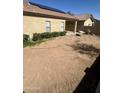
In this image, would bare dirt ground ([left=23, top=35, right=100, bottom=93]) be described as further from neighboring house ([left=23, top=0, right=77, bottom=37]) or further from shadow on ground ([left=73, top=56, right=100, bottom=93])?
neighboring house ([left=23, top=0, right=77, bottom=37])

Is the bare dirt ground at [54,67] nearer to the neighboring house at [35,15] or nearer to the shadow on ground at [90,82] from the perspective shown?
the shadow on ground at [90,82]

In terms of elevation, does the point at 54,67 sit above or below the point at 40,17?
below

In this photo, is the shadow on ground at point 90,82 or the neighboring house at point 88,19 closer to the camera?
the shadow on ground at point 90,82

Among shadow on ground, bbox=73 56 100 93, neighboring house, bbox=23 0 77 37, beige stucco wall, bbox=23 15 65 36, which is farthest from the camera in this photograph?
beige stucco wall, bbox=23 15 65 36

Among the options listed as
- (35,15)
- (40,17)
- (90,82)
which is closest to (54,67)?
(90,82)

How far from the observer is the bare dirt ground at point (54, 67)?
89.6 inches

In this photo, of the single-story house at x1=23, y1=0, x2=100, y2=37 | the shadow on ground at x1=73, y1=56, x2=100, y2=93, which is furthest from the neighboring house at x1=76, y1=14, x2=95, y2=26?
the shadow on ground at x1=73, y1=56, x2=100, y2=93

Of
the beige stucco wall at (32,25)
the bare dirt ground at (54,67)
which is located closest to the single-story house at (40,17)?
the beige stucco wall at (32,25)

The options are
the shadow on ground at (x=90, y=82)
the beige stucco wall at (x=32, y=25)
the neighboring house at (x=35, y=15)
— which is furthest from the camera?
the beige stucco wall at (x=32, y=25)

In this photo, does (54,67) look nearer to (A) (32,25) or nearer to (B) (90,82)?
(B) (90,82)

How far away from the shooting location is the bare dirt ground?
228cm

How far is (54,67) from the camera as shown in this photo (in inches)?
107
